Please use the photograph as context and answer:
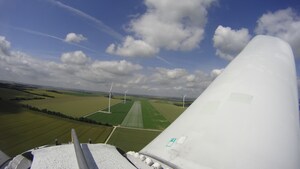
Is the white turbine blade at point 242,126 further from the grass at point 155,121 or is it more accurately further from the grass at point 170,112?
the grass at point 170,112

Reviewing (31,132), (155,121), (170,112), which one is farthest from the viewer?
(170,112)

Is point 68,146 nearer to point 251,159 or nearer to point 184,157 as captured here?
point 184,157

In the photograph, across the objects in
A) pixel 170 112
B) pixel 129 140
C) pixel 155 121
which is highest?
pixel 170 112

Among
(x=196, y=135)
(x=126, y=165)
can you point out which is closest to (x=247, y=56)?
(x=196, y=135)

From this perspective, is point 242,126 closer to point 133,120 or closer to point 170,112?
point 133,120

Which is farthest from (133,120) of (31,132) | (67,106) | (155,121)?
(31,132)

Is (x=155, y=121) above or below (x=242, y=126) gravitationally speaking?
below
